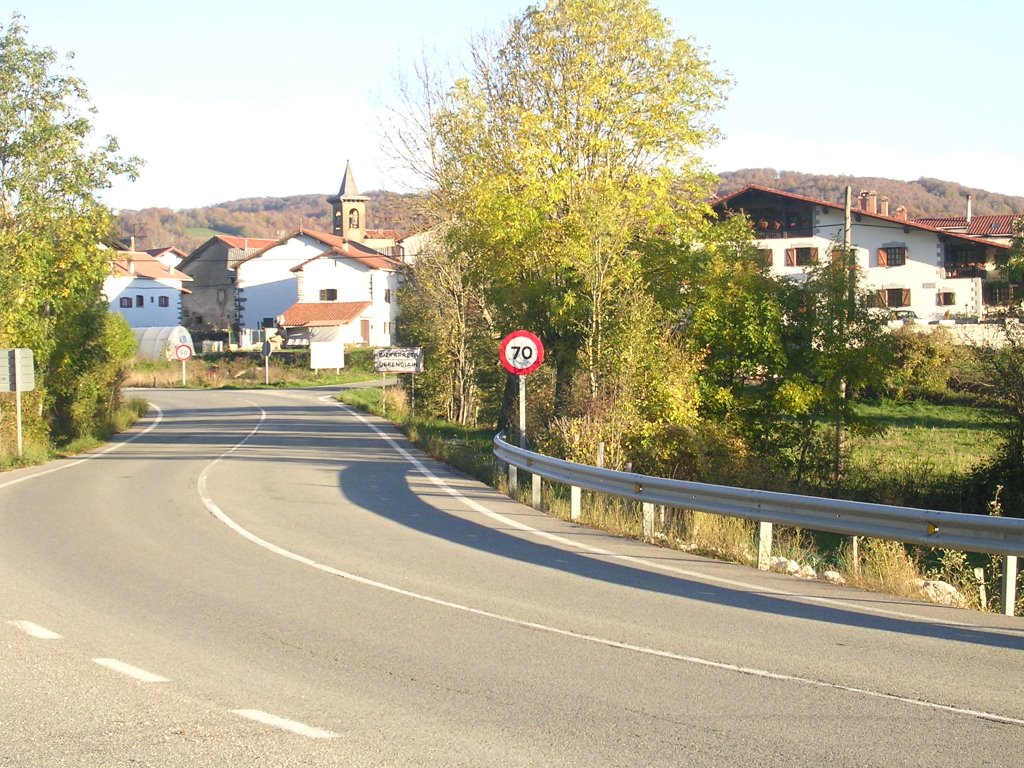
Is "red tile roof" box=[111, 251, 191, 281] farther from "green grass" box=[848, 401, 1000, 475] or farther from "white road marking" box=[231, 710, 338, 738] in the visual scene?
"white road marking" box=[231, 710, 338, 738]

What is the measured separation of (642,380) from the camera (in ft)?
67.3

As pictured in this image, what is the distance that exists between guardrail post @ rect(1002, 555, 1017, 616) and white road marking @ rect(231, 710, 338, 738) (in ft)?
20.4

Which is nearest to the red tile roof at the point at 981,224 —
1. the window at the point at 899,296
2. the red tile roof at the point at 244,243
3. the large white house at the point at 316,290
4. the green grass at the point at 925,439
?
the window at the point at 899,296

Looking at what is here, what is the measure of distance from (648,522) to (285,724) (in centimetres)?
758

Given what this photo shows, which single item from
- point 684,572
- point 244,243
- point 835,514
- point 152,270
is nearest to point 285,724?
point 684,572

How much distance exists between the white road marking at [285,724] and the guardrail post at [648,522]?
7352 millimetres

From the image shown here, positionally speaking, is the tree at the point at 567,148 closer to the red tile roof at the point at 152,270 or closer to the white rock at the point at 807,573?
the white rock at the point at 807,573

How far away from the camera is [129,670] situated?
7281 millimetres

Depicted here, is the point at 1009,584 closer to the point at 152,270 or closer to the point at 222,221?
the point at 152,270

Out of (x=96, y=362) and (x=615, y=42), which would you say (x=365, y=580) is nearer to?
(x=615, y=42)

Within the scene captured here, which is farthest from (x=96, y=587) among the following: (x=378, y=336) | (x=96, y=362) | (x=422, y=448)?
(x=378, y=336)

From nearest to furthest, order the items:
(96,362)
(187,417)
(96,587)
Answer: (96,587) → (96,362) → (187,417)

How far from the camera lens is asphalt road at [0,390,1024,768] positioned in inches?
226

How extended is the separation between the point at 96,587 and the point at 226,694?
431cm
